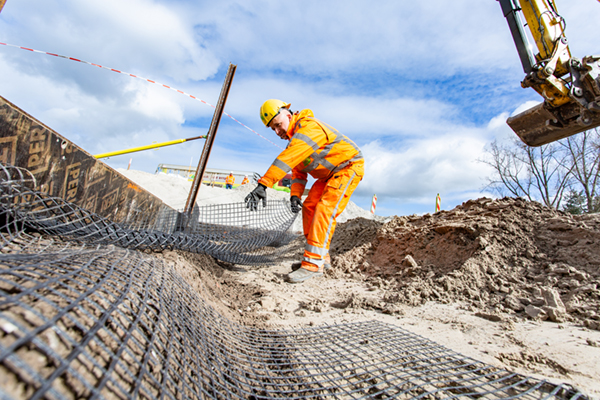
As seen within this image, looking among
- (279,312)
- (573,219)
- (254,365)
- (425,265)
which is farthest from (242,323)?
(573,219)

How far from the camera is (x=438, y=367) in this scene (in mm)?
1332

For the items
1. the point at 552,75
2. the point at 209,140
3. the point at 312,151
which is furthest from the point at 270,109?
the point at 552,75

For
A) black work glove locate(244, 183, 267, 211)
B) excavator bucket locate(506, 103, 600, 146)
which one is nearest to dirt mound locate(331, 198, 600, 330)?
black work glove locate(244, 183, 267, 211)

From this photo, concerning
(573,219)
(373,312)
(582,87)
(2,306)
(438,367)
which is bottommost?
(438,367)

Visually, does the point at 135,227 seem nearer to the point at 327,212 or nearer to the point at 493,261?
the point at 327,212

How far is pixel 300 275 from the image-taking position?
3.19m

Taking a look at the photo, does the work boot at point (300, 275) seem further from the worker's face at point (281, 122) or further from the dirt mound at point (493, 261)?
Result: the worker's face at point (281, 122)

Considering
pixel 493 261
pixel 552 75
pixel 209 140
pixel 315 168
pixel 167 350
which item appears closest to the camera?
pixel 167 350

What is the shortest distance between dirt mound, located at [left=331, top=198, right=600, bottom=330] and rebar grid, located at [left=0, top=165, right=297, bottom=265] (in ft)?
3.58

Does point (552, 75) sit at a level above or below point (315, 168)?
above

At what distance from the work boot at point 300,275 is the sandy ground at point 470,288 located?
0.33ft

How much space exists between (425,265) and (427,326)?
4.19 feet

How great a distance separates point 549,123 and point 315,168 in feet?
12.1

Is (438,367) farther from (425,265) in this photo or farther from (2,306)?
(425,265)
